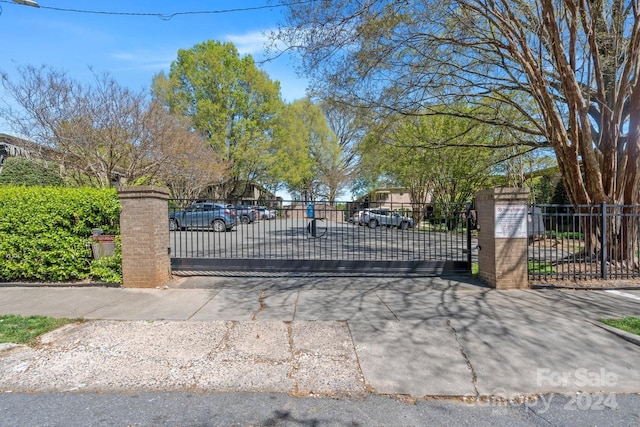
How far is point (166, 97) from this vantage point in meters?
28.1

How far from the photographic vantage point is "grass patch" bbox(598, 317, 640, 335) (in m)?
4.72

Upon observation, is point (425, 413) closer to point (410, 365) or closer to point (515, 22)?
point (410, 365)

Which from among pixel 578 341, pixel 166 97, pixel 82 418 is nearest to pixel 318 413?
pixel 82 418

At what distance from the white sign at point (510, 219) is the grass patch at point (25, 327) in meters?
7.50

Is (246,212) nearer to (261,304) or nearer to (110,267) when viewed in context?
(110,267)

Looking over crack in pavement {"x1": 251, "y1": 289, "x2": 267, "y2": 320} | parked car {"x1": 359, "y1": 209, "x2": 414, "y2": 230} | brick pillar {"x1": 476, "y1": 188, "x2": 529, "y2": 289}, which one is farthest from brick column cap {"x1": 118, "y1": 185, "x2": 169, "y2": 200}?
brick pillar {"x1": 476, "y1": 188, "x2": 529, "y2": 289}

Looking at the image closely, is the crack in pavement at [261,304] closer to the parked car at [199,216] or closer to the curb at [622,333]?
the parked car at [199,216]

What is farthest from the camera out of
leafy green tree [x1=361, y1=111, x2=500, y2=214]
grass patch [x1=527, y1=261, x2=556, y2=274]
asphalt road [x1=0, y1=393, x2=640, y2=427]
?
leafy green tree [x1=361, y1=111, x2=500, y2=214]

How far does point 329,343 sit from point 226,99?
28.6 m

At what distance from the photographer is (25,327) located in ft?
15.7

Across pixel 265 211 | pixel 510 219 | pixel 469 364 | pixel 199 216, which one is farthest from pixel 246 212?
pixel 469 364

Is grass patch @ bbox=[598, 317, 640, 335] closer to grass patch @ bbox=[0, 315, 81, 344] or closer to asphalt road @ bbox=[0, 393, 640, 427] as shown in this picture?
asphalt road @ bbox=[0, 393, 640, 427]

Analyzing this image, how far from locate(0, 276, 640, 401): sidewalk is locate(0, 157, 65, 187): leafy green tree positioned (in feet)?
31.3

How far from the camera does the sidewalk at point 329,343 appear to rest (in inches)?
137
